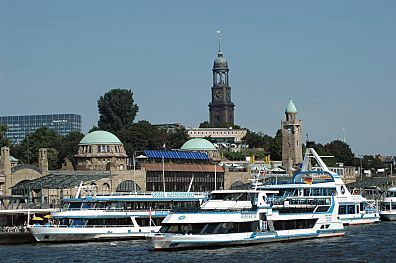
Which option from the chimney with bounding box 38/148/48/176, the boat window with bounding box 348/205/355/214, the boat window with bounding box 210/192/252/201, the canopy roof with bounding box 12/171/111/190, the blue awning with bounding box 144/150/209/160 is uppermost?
the blue awning with bounding box 144/150/209/160

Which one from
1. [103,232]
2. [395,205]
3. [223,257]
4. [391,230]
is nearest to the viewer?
[223,257]

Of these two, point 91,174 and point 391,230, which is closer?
point 391,230

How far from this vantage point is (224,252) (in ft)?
264

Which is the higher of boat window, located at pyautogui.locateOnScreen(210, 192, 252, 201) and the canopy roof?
the canopy roof

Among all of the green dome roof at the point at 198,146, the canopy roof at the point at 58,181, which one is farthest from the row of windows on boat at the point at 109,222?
the green dome roof at the point at 198,146

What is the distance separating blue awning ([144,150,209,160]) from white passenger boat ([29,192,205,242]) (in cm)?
6384

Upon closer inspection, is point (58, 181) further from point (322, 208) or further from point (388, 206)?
point (322, 208)

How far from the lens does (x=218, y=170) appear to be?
180 meters

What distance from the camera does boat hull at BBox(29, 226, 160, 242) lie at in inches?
3733

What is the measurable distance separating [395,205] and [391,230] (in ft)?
88.7

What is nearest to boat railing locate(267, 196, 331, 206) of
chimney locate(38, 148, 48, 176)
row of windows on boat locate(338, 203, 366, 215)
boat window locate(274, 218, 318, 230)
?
boat window locate(274, 218, 318, 230)

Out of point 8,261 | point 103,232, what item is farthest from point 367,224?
point 8,261

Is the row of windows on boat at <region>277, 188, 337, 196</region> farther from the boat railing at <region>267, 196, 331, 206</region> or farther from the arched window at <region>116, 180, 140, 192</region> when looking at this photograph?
the arched window at <region>116, 180, 140, 192</region>

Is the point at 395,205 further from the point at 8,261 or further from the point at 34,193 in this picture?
the point at 8,261
